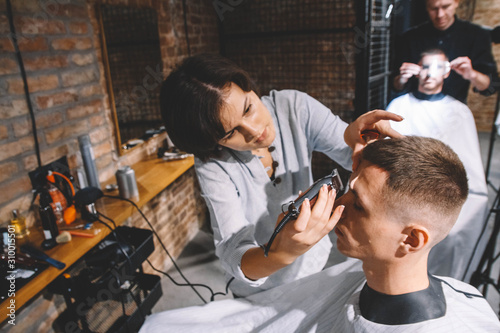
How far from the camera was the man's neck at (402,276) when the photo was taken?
38.0 inches

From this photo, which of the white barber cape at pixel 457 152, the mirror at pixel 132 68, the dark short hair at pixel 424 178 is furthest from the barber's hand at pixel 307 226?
the mirror at pixel 132 68

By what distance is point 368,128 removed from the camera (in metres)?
1.02

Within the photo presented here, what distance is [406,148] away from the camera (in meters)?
0.91

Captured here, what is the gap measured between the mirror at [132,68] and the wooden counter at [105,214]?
254 mm

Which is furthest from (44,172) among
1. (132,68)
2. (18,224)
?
(132,68)

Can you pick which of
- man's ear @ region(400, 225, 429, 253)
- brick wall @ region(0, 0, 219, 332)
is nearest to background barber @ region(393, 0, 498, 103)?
man's ear @ region(400, 225, 429, 253)

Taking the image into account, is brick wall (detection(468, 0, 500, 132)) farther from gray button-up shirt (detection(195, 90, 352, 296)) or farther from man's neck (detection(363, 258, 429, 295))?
man's neck (detection(363, 258, 429, 295))

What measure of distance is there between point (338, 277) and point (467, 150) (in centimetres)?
92

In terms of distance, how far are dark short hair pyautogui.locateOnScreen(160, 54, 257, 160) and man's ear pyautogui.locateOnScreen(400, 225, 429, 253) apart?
0.63m

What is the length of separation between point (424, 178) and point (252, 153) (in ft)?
2.01

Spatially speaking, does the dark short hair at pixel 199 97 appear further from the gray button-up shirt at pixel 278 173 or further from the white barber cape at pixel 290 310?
the white barber cape at pixel 290 310

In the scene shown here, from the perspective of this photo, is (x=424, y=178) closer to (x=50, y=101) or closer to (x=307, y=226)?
(x=307, y=226)

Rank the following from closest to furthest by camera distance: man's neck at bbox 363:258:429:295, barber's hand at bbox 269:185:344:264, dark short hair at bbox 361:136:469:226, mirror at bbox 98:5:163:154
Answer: barber's hand at bbox 269:185:344:264, dark short hair at bbox 361:136:469:226, man's neck at bbox 363:258:429:295, mirror at bbox 98:5:163:154

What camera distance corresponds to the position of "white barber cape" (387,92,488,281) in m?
1.43
